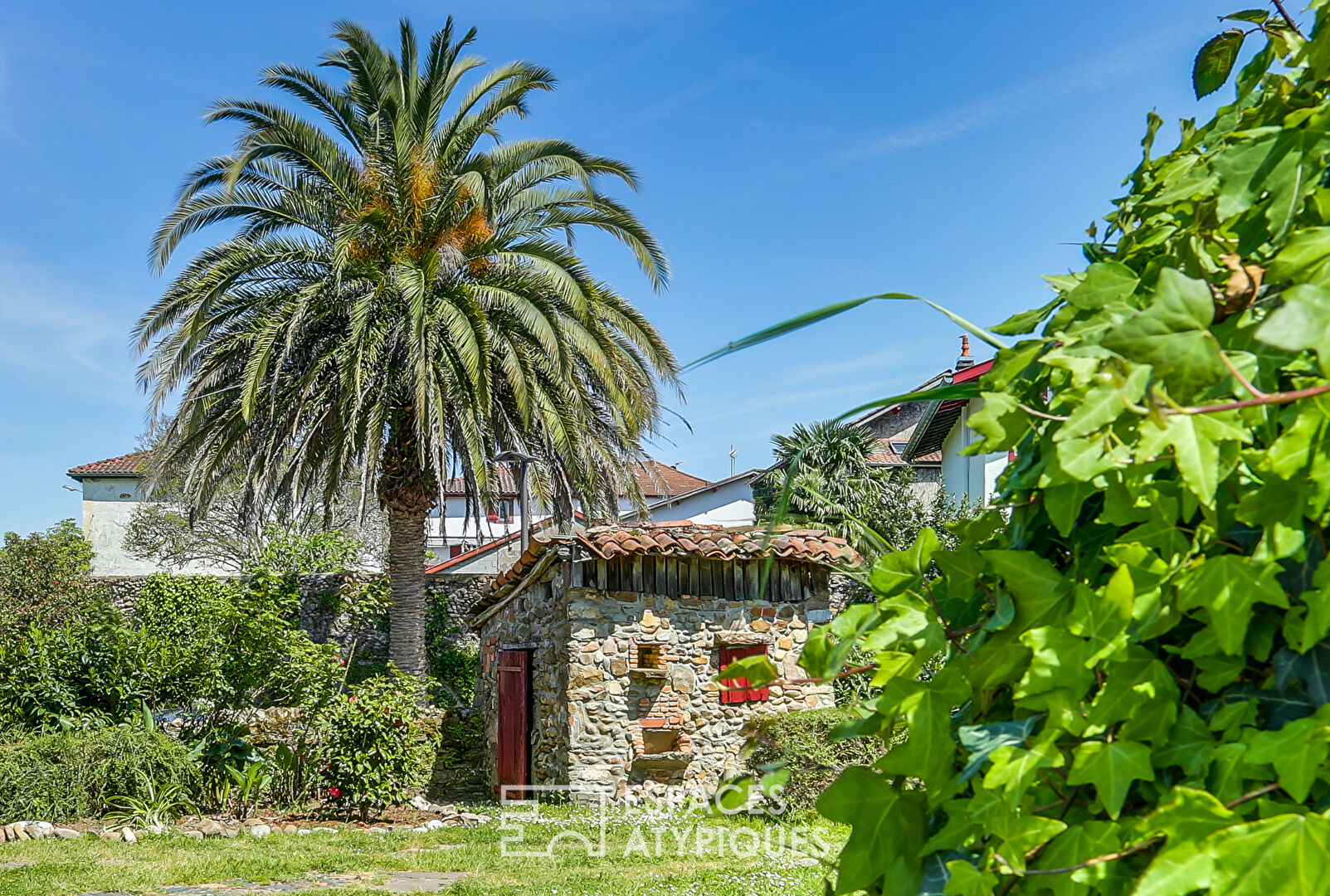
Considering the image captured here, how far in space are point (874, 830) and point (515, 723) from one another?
33.4 ft

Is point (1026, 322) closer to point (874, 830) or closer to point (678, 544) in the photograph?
point (874, 830)

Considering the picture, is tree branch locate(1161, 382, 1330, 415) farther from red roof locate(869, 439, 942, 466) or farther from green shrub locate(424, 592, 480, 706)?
red roof locate(869, 439, 942, 466)

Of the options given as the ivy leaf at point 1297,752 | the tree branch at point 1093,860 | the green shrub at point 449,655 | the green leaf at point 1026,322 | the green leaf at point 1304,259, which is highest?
the green leaf at point 1026,322

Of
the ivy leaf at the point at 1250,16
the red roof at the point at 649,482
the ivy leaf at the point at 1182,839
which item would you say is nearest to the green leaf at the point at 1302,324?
the ivy leaf at the point at 1182,839

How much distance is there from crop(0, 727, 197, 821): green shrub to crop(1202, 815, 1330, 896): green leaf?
1046 centimetres

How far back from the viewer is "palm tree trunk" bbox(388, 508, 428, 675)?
12.4 meters

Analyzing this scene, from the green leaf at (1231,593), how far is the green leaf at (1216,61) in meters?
0.72

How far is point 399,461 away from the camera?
1188cm

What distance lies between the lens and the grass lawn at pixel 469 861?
20.2ft

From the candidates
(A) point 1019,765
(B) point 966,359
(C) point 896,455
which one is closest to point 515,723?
(A) point 1019,765

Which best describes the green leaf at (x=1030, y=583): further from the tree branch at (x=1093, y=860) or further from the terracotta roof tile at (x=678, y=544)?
the terracotta roof tile at (x=678, y=544)

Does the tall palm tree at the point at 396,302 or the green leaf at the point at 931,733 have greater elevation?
the tall palm tree at the point at 396,302

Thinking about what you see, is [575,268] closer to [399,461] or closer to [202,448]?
[399,461]

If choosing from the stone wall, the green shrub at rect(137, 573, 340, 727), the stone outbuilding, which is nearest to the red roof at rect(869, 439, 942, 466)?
the stone outbuilding
